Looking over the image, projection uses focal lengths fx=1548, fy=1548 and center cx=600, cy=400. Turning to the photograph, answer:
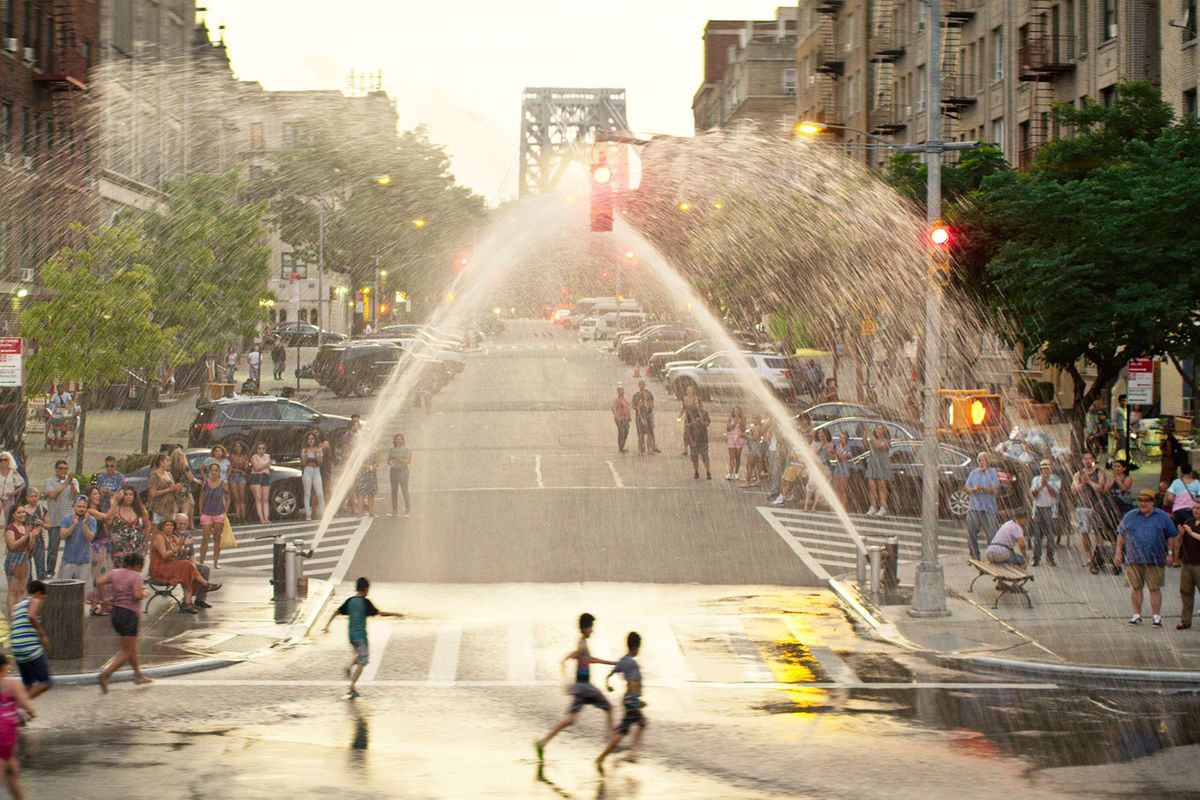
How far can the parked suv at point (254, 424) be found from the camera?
3616cm

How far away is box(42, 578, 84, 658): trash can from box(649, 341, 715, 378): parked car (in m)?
42.3

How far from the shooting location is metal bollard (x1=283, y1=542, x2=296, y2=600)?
23.7 metres

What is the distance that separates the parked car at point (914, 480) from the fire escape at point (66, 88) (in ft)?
111

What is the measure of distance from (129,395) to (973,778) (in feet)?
154

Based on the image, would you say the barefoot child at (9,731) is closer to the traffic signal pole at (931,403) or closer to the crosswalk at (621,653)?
the crosswalk at (621,653)

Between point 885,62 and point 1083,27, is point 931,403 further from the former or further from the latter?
point 885,62

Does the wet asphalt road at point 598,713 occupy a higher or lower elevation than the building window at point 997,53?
lower

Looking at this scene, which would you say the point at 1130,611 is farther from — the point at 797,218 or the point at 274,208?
the point at 274,208

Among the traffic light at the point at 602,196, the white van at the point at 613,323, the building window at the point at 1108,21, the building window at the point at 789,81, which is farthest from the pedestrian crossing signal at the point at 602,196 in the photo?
the building window at the point at 789,81

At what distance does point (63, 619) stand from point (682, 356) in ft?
146

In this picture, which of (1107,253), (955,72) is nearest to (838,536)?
(1107,253)

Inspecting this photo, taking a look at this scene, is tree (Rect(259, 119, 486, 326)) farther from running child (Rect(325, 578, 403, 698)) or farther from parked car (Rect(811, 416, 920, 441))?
running child (Rect(325, 578, 403, 698))

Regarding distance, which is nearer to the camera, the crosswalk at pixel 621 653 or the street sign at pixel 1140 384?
the crosswalk at pixel 621 653

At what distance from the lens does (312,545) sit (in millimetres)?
29094
